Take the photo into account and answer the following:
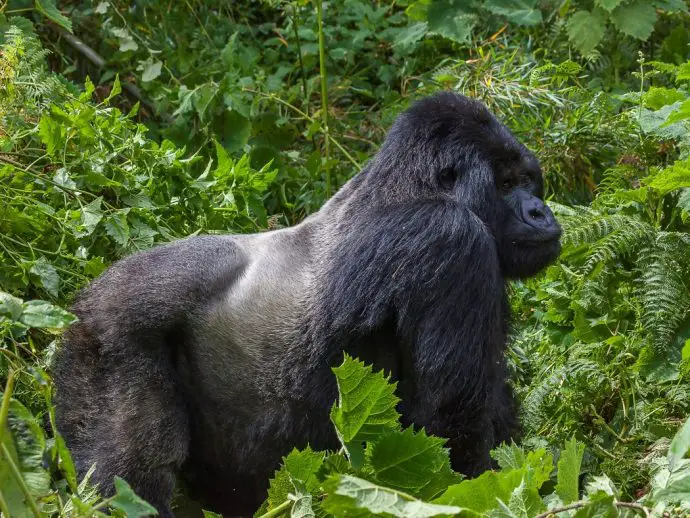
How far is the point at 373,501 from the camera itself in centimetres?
211

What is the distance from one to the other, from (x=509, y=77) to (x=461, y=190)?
1.83 meters

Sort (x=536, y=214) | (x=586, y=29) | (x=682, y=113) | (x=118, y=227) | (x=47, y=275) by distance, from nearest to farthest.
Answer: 1. (x=682, y=113)
2. (x=536, y=214)
3. (x=47, y=275)
4. (x=118, y=227)
5. (x=586, y=29)

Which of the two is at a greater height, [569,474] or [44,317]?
[44,317]

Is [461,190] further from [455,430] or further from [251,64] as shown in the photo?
[251,64]

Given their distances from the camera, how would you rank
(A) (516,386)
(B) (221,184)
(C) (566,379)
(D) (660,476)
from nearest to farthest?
(D) (660,476) → (C) (566,379) → (A) (516,386) → (B) (221,184)

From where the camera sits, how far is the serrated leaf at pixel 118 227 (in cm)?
387

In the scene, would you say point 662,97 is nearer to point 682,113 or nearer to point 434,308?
point 682,113

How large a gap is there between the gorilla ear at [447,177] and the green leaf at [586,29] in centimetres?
224

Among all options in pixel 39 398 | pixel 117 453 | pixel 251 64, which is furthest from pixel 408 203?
pixel 251 64

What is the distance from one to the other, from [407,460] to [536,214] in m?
1.24

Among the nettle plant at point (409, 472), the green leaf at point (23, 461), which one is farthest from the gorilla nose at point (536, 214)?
the green leaf at point (23, 461)

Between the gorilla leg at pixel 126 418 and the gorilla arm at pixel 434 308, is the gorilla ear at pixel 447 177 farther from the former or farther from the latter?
the gorilla leg at pixel 126 418

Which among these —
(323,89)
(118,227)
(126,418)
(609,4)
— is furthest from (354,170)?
(126,418)

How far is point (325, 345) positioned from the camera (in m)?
3.19
